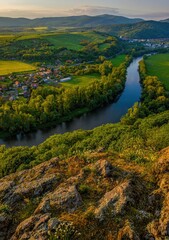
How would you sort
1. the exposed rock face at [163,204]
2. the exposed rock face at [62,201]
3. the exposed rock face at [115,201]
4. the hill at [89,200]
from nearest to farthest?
the exposed rock face at [163,204]
the hill at [89,200]
the exposed rock face at [115,201]
the exposed rock face at [62,201]

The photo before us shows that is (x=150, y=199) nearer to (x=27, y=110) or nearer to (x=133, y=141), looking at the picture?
(x=133, y=141)

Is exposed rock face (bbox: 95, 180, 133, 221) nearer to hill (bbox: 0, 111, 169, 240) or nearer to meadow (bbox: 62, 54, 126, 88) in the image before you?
hill (bbox: 0, 111, 169, 240)

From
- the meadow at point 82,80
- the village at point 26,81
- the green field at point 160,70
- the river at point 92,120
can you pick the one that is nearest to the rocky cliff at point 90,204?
the river at point 92,120

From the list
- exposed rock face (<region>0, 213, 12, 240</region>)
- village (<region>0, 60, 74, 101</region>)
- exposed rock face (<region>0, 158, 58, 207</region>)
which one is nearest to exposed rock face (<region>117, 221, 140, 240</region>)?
exposed rock face (<region>0, 158, 58, 207</region>)

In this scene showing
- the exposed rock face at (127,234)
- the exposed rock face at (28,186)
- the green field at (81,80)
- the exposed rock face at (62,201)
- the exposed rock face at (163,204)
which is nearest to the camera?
the exposed rock face at (127,234)

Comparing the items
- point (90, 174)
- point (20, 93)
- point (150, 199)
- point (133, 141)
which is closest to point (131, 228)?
point (150, 199)

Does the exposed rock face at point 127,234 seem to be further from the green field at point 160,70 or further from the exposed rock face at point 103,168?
the green field at point 160,70

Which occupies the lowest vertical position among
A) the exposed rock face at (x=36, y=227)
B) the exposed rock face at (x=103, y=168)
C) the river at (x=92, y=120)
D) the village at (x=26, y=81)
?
the river at (x=92, y=120)
